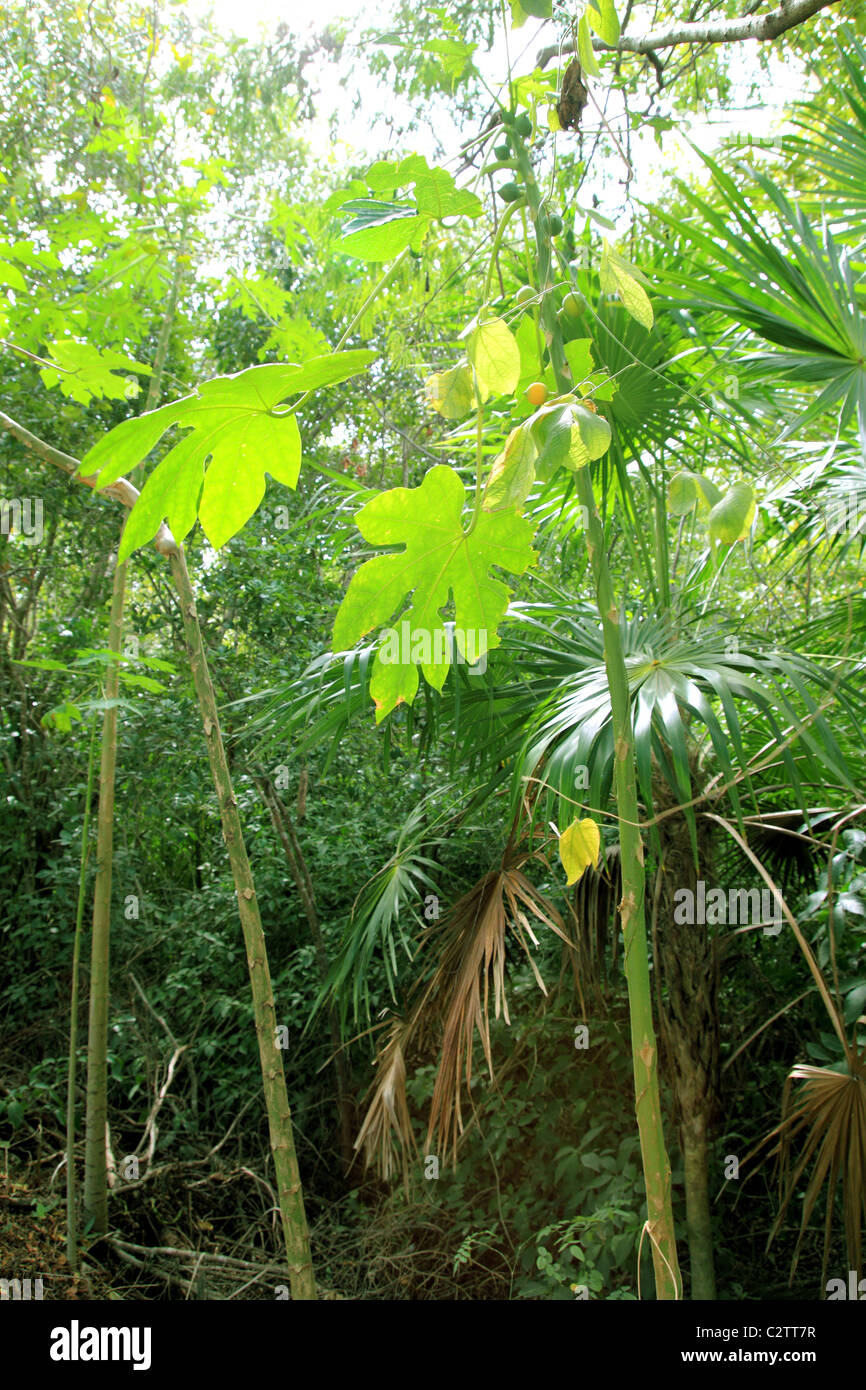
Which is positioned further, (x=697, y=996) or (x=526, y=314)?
(x=697, y=996)

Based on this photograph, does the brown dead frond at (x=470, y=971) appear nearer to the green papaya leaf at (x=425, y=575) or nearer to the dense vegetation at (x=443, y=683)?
the dense vegetation at (x=443, y=683)

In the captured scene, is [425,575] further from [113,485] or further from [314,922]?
[314,922]

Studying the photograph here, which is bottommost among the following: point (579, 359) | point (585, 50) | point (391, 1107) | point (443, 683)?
point (391, 1107)

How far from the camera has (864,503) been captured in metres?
1.91

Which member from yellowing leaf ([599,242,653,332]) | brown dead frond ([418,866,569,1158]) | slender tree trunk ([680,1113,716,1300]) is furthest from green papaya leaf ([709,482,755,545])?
slender tree trunk ([680,1113,716,1300])

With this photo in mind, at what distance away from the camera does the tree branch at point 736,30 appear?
2.18 metres

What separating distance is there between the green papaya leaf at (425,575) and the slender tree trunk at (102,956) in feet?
4.65

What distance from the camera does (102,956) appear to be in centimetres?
220

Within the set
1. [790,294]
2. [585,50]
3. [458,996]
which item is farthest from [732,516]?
[458,996]

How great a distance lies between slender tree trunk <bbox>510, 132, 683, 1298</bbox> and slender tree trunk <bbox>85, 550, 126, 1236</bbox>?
1.53m

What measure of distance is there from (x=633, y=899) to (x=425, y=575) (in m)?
0.26
